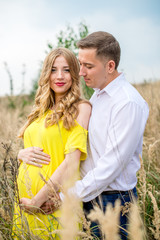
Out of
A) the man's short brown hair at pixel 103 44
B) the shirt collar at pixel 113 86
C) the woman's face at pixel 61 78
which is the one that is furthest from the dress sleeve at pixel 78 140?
the man's short brown hair at pixel 103 44

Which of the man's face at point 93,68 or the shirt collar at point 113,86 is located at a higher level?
the man's face at point 93,68

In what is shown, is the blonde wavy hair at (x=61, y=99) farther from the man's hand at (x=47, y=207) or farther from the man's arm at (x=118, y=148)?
the man's hand at (x=47, y=207)

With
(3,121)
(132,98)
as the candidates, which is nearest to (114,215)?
(132,98)

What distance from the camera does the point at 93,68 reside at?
222 centimetres

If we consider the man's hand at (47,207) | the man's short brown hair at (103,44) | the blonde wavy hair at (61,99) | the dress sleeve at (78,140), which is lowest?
the man's hand at (47,207)

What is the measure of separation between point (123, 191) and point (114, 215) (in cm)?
138

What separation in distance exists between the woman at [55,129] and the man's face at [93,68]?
0.90 feet

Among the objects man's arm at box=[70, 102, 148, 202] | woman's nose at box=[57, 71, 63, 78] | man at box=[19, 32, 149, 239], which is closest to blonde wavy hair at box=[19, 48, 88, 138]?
woman's nose at box=[57, 71, 63, 78]

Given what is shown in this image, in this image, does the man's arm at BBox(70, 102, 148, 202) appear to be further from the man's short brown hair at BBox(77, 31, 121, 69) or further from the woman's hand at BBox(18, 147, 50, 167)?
the man's short brown hair at BBox(77, 31, 121, 69)

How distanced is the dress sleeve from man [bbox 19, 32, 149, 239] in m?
0.06

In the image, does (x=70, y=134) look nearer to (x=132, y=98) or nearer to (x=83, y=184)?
(x=83, y=184)

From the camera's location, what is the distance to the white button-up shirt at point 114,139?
187 centimetres

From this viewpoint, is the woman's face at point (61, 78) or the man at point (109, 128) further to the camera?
the woman's face at point (61, 78)

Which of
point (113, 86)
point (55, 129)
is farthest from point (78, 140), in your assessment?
point (113, 86)
